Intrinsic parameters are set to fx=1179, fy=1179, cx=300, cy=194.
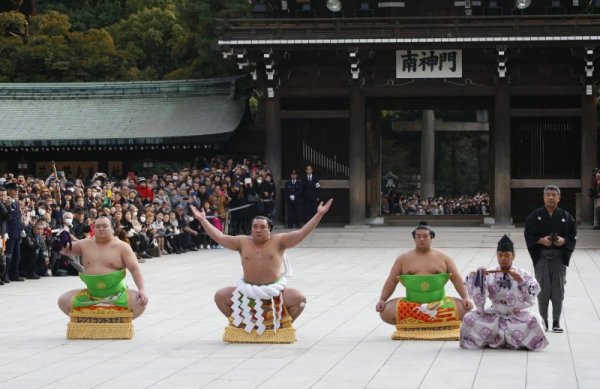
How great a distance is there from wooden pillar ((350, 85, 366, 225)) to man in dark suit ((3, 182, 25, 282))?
11725 millimetres

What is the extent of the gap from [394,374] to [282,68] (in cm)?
2015

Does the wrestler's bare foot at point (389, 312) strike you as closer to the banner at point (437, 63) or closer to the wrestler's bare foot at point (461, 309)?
the wrestler's bare foot at point (461, 309)

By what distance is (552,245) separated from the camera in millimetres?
11336

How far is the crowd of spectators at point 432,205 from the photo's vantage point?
133 ft

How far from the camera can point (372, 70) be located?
2808 centimetres

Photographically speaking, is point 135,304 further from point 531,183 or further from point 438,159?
point 438,159

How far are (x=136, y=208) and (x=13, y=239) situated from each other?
5.26 metres

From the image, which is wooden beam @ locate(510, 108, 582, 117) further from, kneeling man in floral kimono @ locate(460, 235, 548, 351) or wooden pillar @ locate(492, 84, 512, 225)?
kneeling man in floral kimono @ locate(460, 235, 548, 351)

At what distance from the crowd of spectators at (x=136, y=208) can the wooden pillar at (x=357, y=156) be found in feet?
6.55

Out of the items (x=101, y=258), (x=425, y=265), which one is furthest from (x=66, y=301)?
(x=425, y=265)

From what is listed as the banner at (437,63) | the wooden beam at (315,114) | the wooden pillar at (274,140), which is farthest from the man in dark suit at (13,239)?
the banner at (437,63)

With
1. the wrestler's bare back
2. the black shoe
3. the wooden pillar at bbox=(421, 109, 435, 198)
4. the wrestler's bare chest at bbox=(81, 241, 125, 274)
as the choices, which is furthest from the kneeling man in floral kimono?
the wooden pillar at bbox=(421, 109, 435, 198)

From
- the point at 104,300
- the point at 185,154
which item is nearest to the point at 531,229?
the point at 104,300

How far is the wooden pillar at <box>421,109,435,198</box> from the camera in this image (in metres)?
41.8
